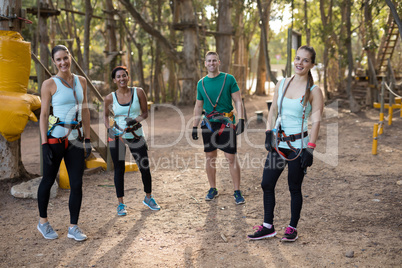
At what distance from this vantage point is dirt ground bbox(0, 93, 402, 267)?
3.96 metres

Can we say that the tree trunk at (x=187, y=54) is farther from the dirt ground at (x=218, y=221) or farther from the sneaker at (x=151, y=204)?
the sneaker at (x=151, y=204)

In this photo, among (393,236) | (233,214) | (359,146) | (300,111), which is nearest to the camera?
(300,111)

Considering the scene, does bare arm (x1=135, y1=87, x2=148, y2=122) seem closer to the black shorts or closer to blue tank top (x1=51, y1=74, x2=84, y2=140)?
the black shorts

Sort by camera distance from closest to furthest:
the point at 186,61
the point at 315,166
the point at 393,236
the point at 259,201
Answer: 1. the point at 393,236
2. the point at 259,201
3. the point at 315,166
4. the point at 186,61

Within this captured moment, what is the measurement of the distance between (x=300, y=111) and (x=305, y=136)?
26 cm

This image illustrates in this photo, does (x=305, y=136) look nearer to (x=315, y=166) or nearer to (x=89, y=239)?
(x=89, y=239)

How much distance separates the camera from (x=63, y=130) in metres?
4.26

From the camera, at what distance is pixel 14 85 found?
5.42 meters

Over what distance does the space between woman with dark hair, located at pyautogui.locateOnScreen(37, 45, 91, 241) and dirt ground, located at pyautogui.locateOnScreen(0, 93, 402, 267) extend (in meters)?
0.47

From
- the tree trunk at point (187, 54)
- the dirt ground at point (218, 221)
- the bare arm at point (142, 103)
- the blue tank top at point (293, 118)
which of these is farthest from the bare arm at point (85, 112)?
the tree trunk at point (187, 54)

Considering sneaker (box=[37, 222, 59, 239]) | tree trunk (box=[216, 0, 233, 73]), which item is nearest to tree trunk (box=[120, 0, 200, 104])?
tree trunk (box=[216, 0, 233, 73])

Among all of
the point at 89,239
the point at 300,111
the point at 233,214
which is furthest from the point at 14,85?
the point at 300,111

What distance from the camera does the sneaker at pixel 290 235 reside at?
4.22 m

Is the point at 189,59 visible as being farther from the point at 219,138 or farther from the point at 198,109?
the point at 219,138
